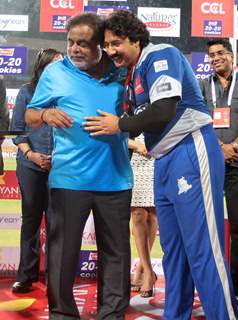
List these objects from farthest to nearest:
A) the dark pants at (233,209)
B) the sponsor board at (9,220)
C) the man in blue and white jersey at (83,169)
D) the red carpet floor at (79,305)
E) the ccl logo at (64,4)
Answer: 1. the ccl logo at (64,4)
2. the sponsor board at (9,220)
3. the dark pants at (233,209)
4. the red carpet floor at (79,305)
5. the man in blue and white jersey at (83,169)

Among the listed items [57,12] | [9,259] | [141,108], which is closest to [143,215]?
[9,259]

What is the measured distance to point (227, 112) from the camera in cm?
328

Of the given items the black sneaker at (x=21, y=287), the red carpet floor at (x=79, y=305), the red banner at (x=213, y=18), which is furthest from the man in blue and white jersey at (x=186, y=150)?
the red banner at (x=213, y=18)

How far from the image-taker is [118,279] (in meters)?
2.34

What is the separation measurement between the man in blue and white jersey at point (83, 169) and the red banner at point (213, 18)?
2.40 m

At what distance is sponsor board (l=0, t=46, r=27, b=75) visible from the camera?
173 inches

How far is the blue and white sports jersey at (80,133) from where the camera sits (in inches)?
87.1

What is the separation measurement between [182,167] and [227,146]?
3.71ft

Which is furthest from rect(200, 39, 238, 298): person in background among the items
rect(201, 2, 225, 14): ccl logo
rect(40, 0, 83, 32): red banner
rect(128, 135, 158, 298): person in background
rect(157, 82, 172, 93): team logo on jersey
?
rect(40, 0, 83, 32): red banner

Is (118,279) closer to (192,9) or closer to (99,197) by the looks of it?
(99,197)

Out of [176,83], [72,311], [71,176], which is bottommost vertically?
[72,311]

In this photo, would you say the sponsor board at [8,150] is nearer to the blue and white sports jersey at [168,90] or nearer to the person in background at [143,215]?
the person in background at [143,215]

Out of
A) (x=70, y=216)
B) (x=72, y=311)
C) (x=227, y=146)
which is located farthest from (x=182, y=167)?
(x=227, y=146)

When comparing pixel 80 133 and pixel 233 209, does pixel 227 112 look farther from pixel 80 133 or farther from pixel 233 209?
pixel 80 133
